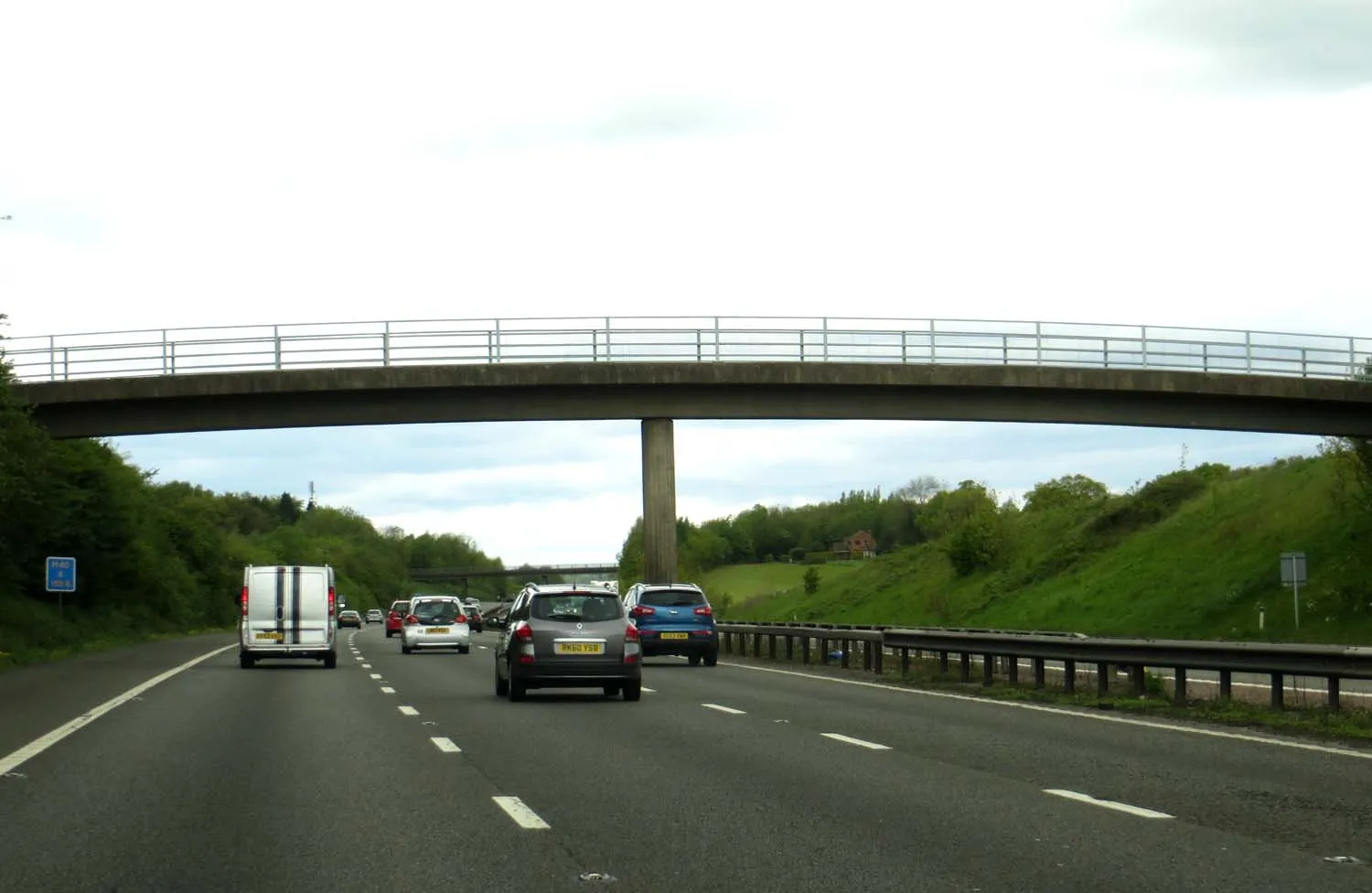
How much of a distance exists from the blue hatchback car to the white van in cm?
590

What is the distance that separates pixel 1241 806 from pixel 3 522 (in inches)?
1893

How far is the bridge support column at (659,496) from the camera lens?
4469 centimetres

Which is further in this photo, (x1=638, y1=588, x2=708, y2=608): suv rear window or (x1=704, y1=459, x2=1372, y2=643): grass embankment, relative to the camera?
(x1=704, y1=459, x2=1372, y2=643): grass embankment

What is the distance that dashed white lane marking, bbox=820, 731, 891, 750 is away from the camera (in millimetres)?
15188

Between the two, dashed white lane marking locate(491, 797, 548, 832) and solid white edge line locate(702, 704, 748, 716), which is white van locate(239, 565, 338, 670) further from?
dashed white lane marking locate(491, 797, 548, 832)

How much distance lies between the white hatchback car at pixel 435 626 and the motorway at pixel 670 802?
76.8ft

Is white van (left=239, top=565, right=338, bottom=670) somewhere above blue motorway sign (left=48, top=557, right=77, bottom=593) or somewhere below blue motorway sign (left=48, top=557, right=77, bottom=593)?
below

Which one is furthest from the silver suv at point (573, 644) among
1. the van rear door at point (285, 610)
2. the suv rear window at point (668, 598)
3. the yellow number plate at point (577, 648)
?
the suv rear window at point (668, 598)

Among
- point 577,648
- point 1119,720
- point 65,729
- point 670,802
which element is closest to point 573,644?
point 577,648

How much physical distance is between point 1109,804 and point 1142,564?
189 ft

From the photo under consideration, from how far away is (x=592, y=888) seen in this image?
25.9ft

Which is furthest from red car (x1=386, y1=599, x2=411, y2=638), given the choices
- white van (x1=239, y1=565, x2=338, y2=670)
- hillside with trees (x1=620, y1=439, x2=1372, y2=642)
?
white van (x1=239, y1=565, x2=338, y2=670)

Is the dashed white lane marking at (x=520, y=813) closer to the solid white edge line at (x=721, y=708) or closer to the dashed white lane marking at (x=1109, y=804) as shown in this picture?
the dashed white lane marking at (x=1109, y=804)

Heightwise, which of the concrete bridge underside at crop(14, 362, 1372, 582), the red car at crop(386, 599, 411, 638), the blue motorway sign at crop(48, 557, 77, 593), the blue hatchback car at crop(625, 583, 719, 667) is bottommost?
the red car at crop(386, 599, 411, 638)
